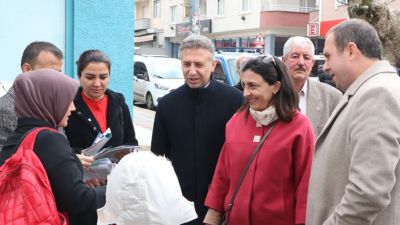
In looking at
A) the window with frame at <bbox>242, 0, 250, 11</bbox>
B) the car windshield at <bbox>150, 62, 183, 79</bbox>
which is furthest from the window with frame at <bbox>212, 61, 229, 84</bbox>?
the window with frame at <bbox>242, 0, 250, 11</bbox>

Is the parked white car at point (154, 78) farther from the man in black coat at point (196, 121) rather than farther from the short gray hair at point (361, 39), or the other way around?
the short gray hair at point (361, 39)

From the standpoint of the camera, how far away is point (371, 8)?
830cm

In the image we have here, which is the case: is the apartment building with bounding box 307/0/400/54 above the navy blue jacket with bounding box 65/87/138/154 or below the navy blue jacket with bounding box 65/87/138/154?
above

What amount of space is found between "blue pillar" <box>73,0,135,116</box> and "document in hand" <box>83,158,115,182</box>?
10.9 feet

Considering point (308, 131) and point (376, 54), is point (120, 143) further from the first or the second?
point (376, 54)

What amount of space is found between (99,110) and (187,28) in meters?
29.8

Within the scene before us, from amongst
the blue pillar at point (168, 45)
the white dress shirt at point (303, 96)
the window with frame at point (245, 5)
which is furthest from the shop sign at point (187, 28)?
the white dress shirt at point (303, 96)

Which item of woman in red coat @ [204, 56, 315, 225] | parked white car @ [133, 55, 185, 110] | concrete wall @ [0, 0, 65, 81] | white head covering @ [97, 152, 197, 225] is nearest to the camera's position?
white head covering @ [97, 152, 197, 225]

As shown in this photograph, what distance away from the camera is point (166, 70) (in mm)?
14070

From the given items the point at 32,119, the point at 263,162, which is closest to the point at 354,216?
the point at 263,162

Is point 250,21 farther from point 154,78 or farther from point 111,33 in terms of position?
point 111,33

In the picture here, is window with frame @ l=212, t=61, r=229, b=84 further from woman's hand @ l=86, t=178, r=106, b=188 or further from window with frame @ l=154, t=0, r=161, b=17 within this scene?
window with frame @ l=154, t=0, r=161, b=17

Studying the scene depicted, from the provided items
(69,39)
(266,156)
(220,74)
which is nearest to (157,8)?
(220,74)

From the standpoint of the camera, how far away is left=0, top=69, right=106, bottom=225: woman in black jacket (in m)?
1.91
